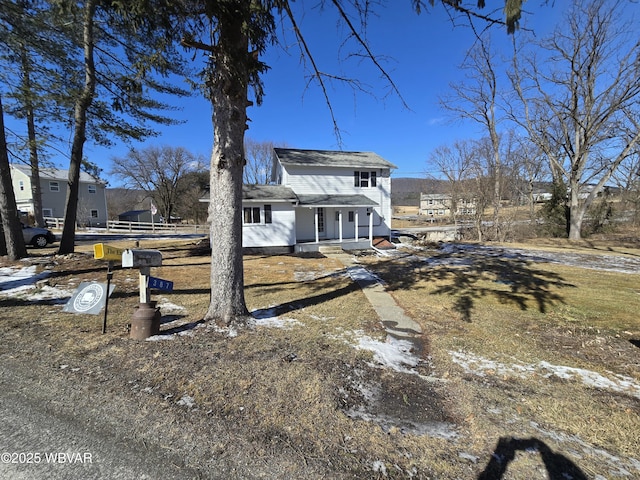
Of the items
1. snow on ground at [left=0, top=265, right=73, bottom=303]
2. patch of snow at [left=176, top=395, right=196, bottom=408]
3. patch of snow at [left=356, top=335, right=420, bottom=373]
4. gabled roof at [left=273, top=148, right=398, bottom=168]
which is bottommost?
patch of snow at [left=356, top=335, right=420, bottom=373]

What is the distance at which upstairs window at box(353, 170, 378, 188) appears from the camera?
1820 cm

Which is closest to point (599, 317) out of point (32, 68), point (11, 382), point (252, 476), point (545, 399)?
point (545, 399)

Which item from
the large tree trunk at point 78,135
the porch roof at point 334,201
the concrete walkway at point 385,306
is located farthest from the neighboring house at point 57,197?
the concrete walkway at point 385,306

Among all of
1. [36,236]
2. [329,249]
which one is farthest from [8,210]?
[329,249]

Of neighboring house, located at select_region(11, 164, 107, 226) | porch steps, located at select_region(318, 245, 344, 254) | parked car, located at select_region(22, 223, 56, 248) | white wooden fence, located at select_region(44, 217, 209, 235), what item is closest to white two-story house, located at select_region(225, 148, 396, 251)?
porch steps, located at select_region(318, 245, 344, 254)

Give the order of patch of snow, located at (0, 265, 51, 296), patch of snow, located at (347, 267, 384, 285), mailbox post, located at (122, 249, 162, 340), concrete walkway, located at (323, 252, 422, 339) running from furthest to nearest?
patch of snow, located at (347, 267, 384, 285) < patch of snow, located at (0, 265, 51, 296) < concrete walkway, located at (323, 252, 422, 339) < mailbox post, located at (122, 249, 162, 340)

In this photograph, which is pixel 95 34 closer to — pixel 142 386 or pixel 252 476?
pixel 142 386

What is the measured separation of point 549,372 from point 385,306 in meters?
2.93

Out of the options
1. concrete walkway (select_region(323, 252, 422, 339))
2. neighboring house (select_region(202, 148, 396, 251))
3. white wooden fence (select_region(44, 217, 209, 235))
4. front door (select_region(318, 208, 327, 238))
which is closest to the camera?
concrete walkway (select_region(323, 252, 422, 339))

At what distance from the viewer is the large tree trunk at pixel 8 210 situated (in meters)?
8.29

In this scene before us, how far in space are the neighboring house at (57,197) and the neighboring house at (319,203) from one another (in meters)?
26.3

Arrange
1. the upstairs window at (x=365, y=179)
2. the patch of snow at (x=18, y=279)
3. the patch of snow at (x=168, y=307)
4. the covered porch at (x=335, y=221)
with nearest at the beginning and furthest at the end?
the patch of snow at (x=168, y=307), the patch of snow at (x=18, y=279), the covered porch at (x=335, y=221), the upstairs window at (x=365, y=179)

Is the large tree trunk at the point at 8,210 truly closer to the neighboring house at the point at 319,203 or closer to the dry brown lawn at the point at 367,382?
the dry brown lawn at the point at 367,382

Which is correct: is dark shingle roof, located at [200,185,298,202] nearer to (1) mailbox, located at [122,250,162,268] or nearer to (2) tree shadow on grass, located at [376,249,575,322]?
(2) tree shadow on grass, located at [376,249,575,322]
